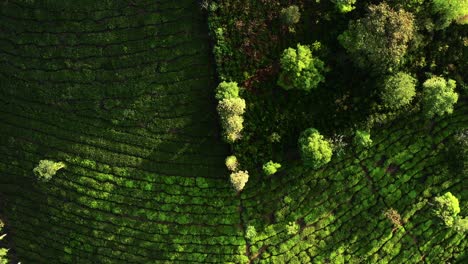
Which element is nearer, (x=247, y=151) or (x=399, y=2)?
(x=399, y=2)

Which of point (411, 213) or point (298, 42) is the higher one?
point (298, 42)

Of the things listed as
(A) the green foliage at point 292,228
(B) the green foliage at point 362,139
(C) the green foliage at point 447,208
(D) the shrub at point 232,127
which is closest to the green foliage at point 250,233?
(A) the green foliage at point 292,228

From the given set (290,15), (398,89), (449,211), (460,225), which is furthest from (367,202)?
(290,15)

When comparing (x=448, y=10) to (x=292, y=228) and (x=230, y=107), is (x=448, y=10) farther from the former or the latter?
(x=292, y=228)

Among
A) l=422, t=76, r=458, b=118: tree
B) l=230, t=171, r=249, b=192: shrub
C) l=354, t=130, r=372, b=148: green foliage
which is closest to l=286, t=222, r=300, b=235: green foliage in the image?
l=230, t=171, r=249, b=192: shrub

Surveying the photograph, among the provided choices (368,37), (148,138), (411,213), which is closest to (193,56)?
(148,138)

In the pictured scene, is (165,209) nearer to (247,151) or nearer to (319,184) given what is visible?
(247,151)

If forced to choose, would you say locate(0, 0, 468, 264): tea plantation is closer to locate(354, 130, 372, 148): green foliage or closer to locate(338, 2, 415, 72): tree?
locate(354, 130, 372, 148): green foliage

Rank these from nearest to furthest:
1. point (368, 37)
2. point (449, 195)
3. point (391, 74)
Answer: point (368, 37)
point (391, 74)
point (449, 195)

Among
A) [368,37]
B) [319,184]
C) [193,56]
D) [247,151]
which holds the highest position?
[193,56]
